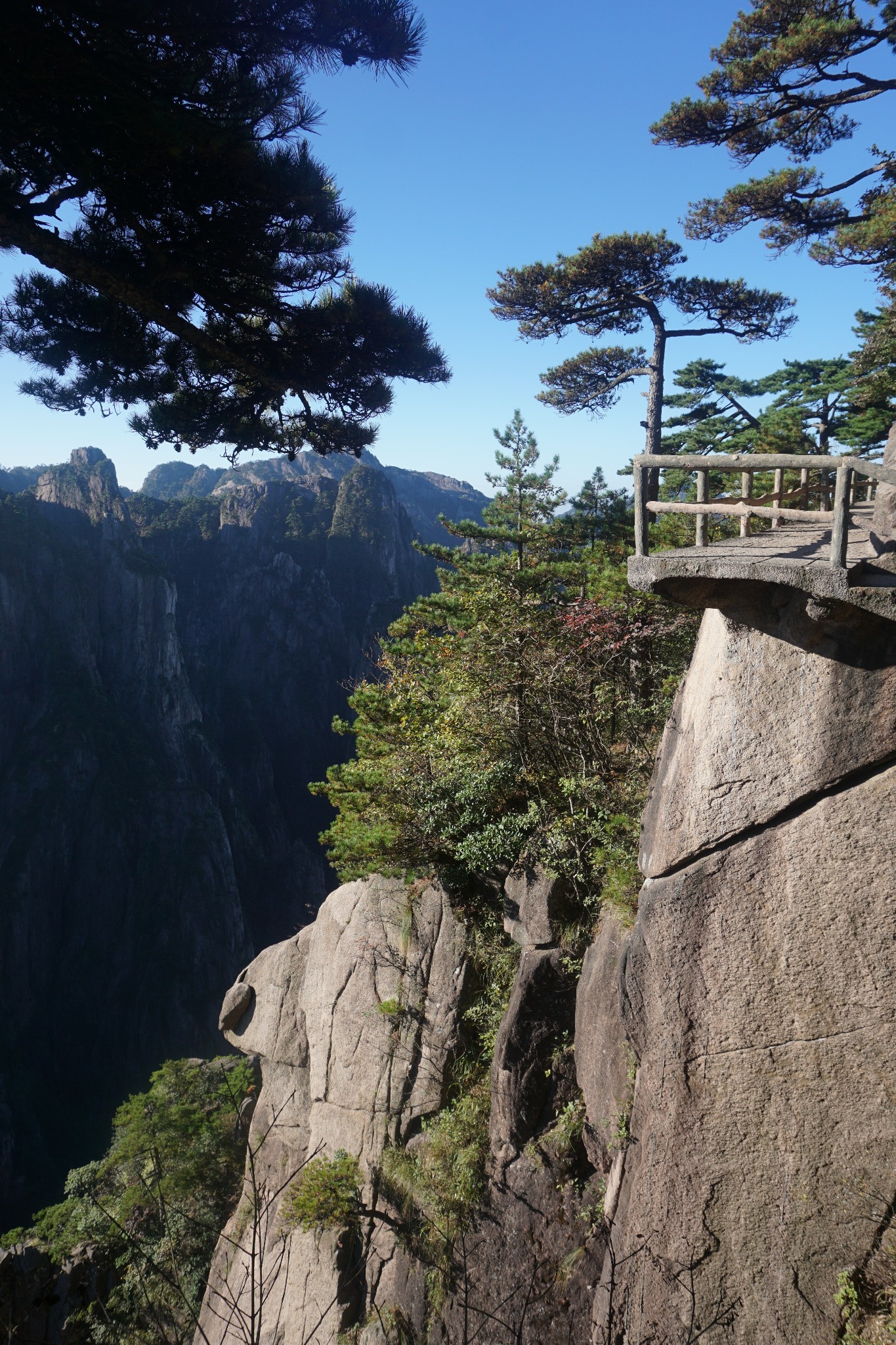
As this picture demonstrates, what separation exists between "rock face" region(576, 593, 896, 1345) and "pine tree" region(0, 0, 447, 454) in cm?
413

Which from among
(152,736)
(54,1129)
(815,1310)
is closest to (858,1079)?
(815,1310)

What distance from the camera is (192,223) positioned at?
16.7ft

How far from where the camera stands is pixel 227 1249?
1123 cm

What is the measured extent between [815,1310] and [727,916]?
2.69 meters

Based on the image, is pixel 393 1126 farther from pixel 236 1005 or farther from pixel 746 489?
pixel 746 489

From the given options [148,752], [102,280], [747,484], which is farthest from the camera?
[148,752]

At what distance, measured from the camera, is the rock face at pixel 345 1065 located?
9.38 m

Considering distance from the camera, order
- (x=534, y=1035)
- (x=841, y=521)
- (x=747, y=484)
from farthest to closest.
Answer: (x=534, y=1035)
(x=747, y=484)
(x=841, y=521)

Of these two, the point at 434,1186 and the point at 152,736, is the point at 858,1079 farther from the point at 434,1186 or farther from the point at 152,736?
the point at 152,736

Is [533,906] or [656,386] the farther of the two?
[656,386]

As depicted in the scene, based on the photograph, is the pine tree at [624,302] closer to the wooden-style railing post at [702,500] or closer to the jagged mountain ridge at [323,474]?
the wooden-style railing post at [702,500]

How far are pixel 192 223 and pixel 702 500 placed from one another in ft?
13.8

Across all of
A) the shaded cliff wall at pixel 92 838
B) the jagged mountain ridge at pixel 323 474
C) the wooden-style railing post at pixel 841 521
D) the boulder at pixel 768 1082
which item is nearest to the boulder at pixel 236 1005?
the boulder at pixel 768 1082

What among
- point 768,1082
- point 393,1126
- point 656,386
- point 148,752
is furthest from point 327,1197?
point 148,752
